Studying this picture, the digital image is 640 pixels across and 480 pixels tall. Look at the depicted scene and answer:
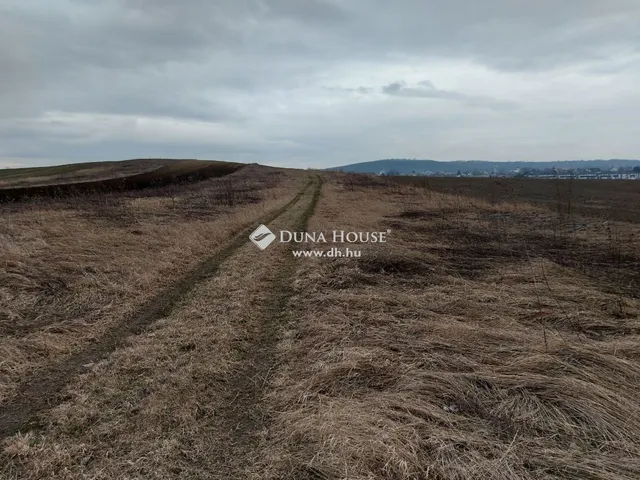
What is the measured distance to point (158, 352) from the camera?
4.92 m

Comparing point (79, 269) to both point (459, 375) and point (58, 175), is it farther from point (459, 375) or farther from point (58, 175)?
point (58, 175)

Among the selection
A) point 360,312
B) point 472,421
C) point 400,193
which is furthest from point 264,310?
point 400,193

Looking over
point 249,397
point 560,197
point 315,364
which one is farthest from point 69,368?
point 560,197

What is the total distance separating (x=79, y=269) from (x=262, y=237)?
202 inches

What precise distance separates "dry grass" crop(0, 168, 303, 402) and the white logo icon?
82 cm

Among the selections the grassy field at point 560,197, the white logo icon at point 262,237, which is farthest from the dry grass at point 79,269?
the grassy field at point 560,197

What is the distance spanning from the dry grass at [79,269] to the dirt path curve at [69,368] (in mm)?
158

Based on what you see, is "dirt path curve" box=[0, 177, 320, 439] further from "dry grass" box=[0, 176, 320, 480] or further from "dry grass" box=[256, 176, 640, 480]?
"dry grass" box=[256, 176, 640, 480]

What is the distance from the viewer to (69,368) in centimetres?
457

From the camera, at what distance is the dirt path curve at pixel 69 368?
3.68 meters

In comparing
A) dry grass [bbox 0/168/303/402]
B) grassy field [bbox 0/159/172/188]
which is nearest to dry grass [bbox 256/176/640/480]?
dry grass [bbox 0/168/303/402]

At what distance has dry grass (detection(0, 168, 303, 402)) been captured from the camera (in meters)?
5.15

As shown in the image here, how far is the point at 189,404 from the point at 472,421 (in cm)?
266

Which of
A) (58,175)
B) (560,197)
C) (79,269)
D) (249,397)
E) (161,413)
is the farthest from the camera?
(58,175)
